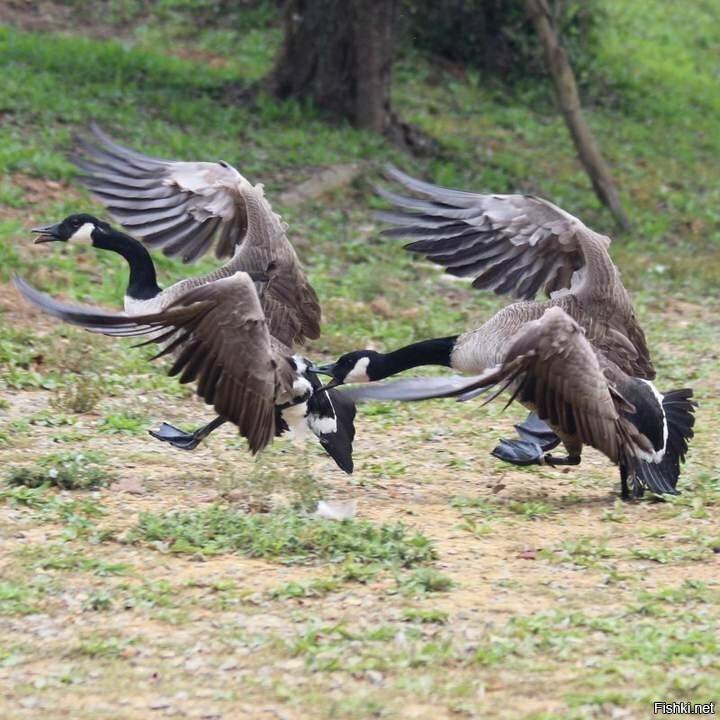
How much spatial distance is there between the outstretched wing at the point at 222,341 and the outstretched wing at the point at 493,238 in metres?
1.77

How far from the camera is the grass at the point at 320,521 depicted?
14.2 feet

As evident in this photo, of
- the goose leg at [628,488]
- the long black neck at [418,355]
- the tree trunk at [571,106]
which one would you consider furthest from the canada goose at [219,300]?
the tree trunk at [571,106]

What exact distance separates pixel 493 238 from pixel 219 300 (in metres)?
2.38

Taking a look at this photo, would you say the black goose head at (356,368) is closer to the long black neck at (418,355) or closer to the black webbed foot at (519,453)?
the long black neck at (418,355)

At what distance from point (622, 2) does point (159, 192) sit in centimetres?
1612

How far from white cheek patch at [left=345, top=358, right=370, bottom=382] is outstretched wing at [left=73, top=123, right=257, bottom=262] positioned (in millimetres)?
1430

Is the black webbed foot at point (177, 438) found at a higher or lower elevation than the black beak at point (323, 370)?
lower

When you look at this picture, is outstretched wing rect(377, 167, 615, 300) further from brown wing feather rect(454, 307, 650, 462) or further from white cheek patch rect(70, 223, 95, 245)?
white cheek patch rect(70, 223, 95, 245)

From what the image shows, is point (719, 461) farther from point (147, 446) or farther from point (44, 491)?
point (44, 491)

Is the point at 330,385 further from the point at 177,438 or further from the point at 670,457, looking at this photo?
the point at 670,457

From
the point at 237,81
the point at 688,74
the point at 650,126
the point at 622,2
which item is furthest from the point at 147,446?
the point at 622,2

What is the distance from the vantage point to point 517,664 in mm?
4391

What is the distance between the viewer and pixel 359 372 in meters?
6.88

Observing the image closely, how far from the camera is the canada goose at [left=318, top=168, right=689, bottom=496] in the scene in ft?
22.5
